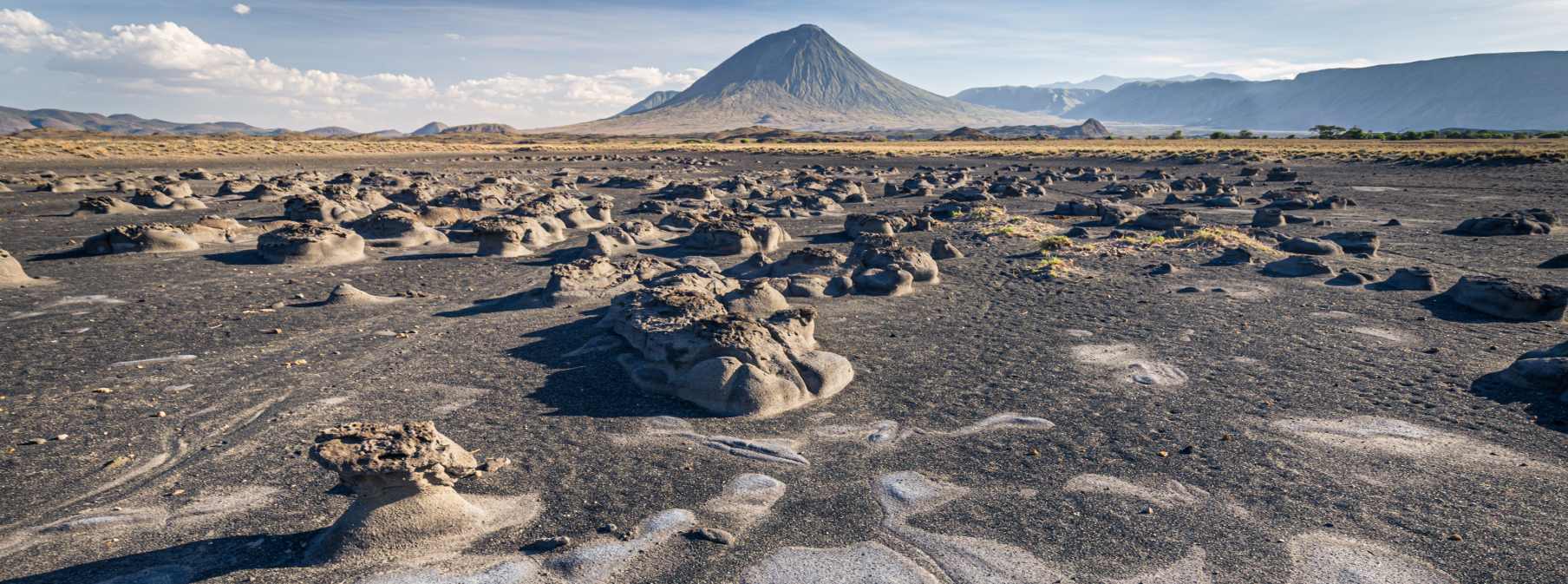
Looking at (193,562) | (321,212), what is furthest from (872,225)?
(193,562)

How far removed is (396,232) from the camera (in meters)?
16.6

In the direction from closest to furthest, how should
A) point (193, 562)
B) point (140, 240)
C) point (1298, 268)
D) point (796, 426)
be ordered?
1. point (193, 562)
2. point (796, 426)
3. point (1298, 268)
4. point (140, 240)

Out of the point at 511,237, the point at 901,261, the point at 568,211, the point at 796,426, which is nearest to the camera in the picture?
the point at 796,426

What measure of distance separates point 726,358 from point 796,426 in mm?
993

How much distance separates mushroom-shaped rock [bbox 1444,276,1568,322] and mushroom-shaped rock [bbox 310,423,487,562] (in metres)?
12.0

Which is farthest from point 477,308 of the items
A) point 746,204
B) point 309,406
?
point 746,204

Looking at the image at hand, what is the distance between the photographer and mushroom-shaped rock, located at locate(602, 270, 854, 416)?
6691 mm

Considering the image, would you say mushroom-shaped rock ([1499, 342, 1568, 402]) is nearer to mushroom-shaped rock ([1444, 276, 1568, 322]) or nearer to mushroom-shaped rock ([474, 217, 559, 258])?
mushroom-shaped rock ([1444, 276, 1568, 322])

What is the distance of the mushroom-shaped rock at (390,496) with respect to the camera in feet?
14.1

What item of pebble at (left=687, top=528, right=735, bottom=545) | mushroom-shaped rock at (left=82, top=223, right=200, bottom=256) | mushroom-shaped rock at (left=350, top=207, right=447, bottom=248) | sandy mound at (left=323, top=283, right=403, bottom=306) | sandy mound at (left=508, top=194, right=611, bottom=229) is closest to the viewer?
pebble at (left=687, top=528, right=735, bottom=545)

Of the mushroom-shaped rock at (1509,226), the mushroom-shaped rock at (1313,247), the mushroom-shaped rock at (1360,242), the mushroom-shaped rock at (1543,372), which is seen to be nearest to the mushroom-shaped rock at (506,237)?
the mushroom-shaped rock at (1543,372)

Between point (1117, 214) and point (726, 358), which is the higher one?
point (726, 358)

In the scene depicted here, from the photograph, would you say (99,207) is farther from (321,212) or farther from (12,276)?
(12,276)

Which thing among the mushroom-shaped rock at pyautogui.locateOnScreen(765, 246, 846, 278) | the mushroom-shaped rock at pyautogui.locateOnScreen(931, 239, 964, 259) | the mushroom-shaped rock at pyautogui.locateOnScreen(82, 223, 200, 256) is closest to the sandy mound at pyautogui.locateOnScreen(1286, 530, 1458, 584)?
the mushroom-shaped rock at pyautogui.locateOnScreen(765, 246, 846, 278)
